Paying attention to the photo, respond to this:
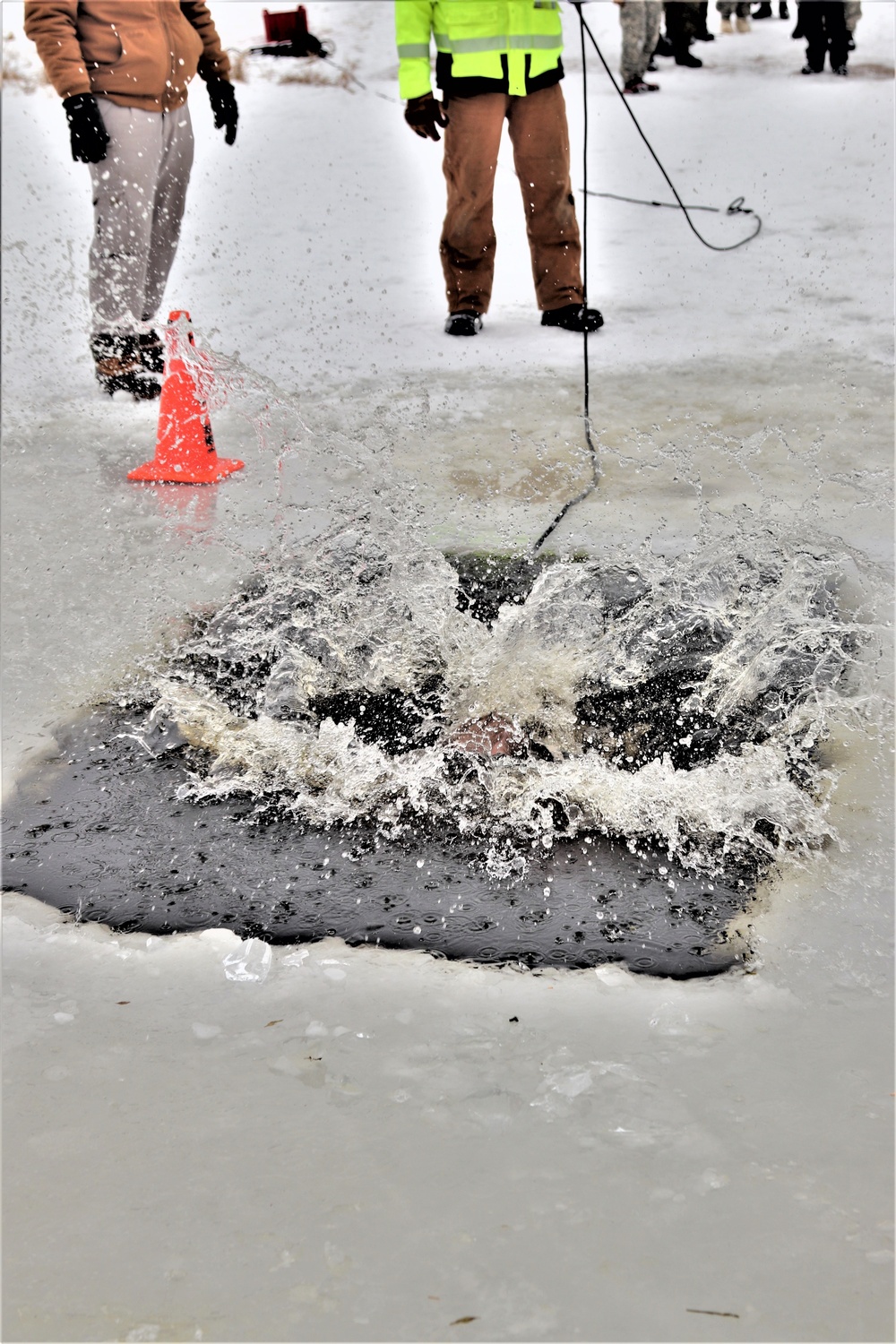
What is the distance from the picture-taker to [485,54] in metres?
4.64

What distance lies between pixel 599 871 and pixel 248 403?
2.96 m

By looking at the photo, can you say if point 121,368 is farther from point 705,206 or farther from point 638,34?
point 638,34

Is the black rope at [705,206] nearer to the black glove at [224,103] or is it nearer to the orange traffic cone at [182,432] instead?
the black glove at [224,103]

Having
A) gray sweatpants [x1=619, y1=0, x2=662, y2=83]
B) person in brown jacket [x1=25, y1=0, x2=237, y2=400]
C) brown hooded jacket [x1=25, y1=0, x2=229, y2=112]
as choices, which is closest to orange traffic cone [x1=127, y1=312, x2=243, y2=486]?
person in brown jacket [x1=25, y1=0, x2=237, y2=400]

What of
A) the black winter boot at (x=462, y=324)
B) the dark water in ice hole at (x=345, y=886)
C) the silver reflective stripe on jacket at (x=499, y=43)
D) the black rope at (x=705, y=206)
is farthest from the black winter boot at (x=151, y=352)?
the black rope at (x=705, y=206)

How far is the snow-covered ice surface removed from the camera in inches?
49.6

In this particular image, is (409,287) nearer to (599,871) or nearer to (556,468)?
(556,468)

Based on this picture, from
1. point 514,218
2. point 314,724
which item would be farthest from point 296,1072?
point 514,218

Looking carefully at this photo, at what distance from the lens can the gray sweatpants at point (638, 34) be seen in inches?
352

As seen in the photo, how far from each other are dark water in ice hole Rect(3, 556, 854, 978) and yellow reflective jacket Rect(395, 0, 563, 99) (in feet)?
11.1

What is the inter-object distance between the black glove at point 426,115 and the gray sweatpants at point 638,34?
5.11 metres

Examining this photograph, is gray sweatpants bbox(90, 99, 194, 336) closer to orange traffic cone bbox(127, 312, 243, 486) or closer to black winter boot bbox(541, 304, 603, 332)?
orange traffic cone bbox(127, 312, 243, 486)

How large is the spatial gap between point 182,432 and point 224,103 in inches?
78.4

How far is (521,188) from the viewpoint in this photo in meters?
4.91
